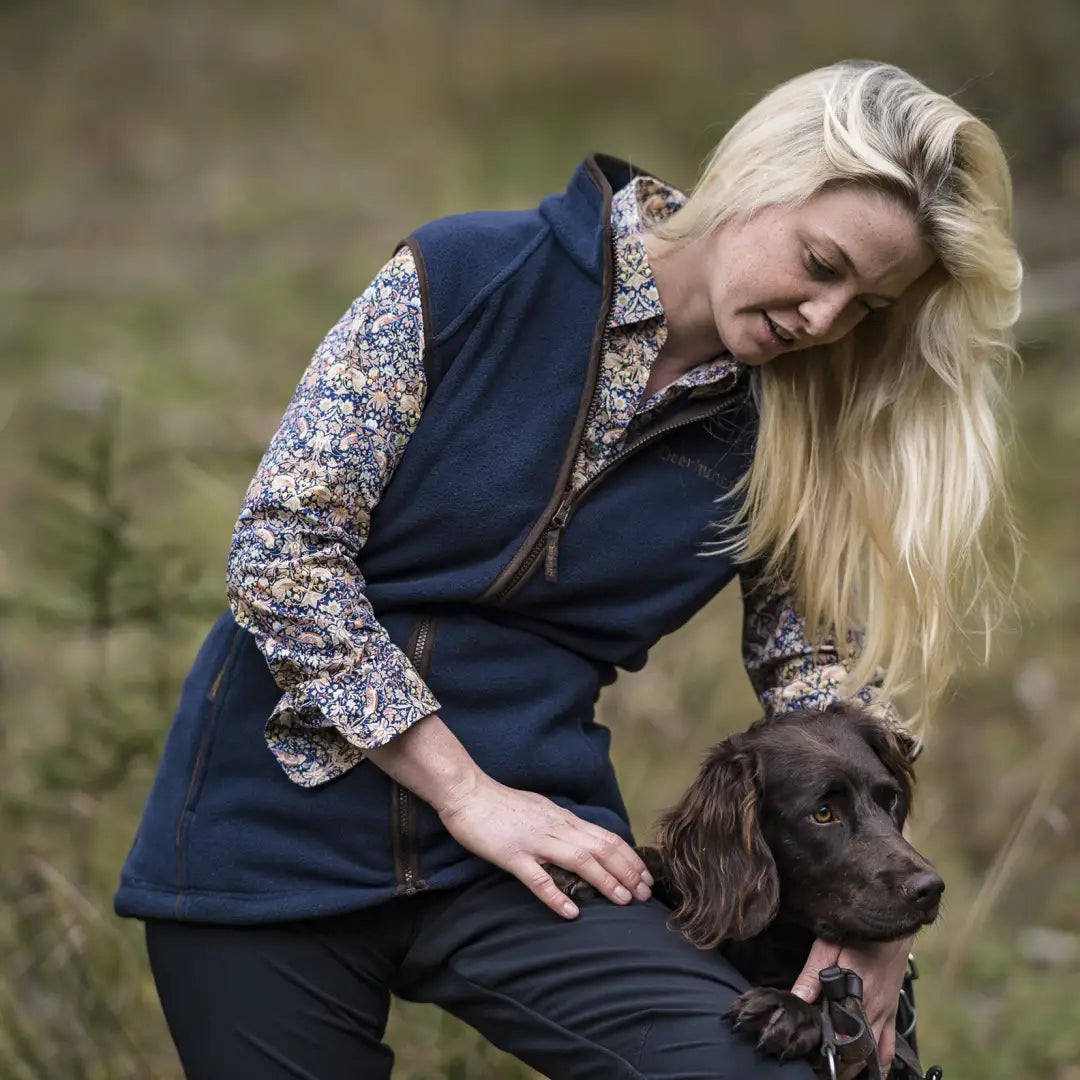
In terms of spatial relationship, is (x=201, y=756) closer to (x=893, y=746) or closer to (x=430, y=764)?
(x=430, y=764)

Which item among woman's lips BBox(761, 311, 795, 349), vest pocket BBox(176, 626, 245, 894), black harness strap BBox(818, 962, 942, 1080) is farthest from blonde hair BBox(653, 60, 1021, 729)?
vest pocket BBox(176, 626, 245, 894)

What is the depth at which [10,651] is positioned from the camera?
13.1ft

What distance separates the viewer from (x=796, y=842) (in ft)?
7.28

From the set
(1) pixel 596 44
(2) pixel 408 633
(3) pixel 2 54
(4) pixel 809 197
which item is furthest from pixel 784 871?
(3) pixel 2 54

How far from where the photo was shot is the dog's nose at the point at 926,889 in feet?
6.72

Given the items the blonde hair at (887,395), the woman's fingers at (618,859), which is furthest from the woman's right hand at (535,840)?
the blonde hair at (887,395)

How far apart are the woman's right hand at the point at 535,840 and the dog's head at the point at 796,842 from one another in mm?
126

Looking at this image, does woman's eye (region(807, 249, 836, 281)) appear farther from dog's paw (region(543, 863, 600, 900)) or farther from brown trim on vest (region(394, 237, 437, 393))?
dog's paw (region(543, 863, 600, 900))

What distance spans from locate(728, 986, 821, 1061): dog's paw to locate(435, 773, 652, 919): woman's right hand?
0.79 feet

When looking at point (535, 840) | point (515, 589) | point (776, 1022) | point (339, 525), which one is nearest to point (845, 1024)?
→ point (776, 1022)

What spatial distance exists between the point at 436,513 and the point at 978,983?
87.1 inches

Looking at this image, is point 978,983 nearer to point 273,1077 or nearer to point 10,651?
point 273,1077

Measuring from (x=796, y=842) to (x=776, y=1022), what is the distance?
338 millimetres

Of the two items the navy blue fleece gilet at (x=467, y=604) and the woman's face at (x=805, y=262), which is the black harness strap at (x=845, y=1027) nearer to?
the navy blue fleece gilet at (x=467, y=604)
